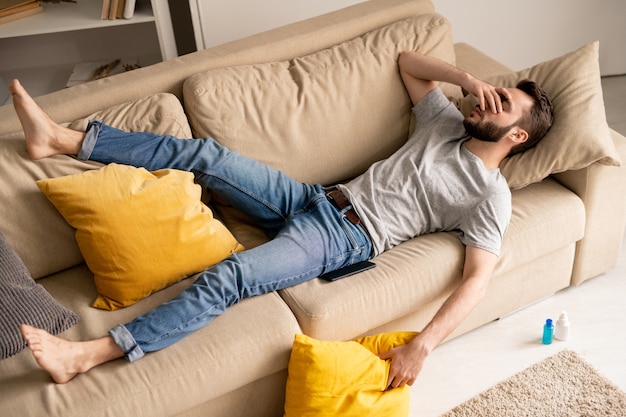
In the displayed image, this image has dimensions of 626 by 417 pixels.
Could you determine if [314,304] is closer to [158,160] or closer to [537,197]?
[158,160]

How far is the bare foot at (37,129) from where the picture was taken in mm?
2064

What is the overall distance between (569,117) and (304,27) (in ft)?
3.20

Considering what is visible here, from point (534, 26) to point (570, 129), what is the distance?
1.40 m

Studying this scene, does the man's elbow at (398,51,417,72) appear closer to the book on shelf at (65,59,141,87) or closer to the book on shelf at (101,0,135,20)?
the book on shelf at (101,0,135,20)

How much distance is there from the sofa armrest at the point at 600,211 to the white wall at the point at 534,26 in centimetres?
117

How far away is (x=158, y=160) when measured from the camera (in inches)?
86.4

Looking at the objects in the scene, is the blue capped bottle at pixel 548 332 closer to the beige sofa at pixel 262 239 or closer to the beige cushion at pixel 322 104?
the beige sofa at pixel 262 239

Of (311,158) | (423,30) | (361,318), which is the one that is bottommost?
(361,318)

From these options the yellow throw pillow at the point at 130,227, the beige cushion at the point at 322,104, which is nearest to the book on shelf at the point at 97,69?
the beige cushion at the point at 322,104

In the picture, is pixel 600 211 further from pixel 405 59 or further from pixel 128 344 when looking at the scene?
pixel 128 344

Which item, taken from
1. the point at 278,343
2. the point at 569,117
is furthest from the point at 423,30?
the point at 278,343

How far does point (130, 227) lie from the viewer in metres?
2.02

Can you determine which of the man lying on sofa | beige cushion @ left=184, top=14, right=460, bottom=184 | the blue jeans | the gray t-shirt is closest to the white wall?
beige cushion @ left=184, top=14, right=460, bottom=184

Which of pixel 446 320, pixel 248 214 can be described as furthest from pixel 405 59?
pixel 446 320
